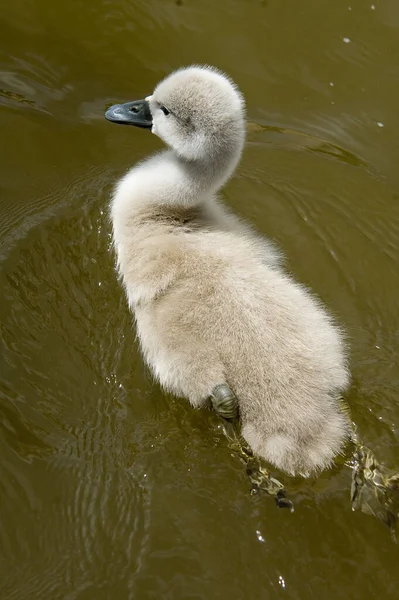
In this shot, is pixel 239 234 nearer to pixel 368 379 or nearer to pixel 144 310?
pixel 144 310

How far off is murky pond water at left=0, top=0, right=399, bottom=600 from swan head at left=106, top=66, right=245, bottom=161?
2.26 feet

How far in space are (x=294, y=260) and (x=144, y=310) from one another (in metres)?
0.87

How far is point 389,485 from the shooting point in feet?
7.74

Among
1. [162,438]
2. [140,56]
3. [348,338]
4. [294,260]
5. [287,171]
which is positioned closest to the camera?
[162,438]

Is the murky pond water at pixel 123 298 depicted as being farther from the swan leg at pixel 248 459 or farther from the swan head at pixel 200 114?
the swan head at pixel 200 114

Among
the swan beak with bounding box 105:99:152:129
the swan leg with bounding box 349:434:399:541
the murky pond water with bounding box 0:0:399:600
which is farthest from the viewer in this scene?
the swan beak with bounding box 105:99:152:129

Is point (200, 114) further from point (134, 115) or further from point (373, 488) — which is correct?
point (373, 488)

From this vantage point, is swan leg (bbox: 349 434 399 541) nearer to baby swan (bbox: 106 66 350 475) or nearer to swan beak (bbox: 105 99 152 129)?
baby swan (bbox: 106 66 350 475)

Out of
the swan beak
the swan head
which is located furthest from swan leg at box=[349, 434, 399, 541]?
the swan beak

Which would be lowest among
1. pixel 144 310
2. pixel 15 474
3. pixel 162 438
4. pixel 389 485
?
pixel 15 474

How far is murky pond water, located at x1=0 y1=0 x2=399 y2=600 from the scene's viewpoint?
2.17 metres

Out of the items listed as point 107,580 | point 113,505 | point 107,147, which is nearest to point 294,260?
point 107,147

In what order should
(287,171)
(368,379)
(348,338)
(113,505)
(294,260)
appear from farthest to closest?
(287,171) < (294,260) < (348,338) < (368,379) < (113,505)

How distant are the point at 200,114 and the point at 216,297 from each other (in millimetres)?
611
